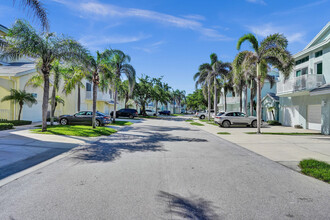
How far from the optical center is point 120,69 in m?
22.6

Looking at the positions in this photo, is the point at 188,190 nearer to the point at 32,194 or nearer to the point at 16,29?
the point at 32,194

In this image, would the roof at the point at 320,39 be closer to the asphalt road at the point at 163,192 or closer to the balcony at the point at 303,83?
the balcony at the point at 303,83

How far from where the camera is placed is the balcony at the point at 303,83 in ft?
52.7

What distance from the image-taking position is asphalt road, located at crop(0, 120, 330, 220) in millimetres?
3279

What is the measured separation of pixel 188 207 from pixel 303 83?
1773 cm

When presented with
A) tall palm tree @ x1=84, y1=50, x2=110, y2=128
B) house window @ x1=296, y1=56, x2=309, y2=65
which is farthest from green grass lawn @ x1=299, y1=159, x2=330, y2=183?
house window @ x1=296, y1=56, x2=309, y2=65

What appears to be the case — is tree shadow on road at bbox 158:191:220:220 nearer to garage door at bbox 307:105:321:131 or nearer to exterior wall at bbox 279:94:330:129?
exterior wall at bbox 279:94:330:129

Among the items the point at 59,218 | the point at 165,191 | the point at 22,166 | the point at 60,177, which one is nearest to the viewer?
the point at 59,218

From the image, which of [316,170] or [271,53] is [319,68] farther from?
[316,170]

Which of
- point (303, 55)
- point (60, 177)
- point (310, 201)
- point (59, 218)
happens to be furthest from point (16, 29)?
point (303, 55)

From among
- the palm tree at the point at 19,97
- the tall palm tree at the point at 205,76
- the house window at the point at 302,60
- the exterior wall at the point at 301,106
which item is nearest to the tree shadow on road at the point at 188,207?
the exterior wall at the point at 301,106

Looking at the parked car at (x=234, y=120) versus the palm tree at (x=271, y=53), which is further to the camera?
the parked car at (x=234, y=120)

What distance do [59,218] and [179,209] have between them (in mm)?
1851

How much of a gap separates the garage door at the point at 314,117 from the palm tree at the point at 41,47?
62.9 feet
